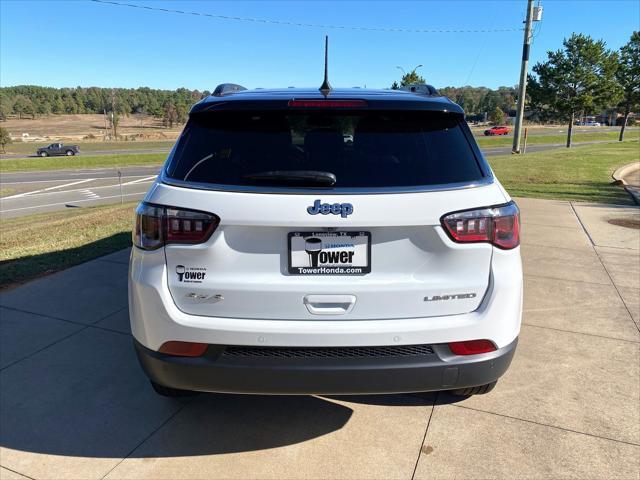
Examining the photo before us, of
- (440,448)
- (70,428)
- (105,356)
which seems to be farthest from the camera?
(105,356)

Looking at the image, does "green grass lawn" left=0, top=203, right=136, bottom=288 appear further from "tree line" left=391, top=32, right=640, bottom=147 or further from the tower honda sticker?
"tree line" left=391, top=32, right=640, bottom=147

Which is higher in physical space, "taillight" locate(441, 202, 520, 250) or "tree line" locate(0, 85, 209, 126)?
"tree line" locate(0, 85, 209, 126)

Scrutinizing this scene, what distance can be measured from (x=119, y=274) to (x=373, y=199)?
13.5 ft

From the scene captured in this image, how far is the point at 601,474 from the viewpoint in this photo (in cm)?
235

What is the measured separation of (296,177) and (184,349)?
92cm

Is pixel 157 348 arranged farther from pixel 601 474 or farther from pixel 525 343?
pixel 525 343

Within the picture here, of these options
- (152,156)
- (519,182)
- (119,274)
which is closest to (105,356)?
(119,274)

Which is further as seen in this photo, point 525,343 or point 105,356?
point 525,343

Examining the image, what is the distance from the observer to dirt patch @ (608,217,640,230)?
8.06 m

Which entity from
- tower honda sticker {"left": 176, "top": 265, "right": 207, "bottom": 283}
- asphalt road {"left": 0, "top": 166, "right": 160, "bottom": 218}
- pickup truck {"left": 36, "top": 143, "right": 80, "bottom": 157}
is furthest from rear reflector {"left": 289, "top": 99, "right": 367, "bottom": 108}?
pickup truck {"left": 36, "top": 143, "right": 80, "bottom": 157}

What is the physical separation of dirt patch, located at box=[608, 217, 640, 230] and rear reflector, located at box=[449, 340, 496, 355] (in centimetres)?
713

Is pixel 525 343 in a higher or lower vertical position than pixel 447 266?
lower

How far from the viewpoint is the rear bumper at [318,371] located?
212 cm

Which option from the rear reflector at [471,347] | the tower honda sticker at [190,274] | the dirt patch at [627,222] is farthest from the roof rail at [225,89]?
the dirt patch at [627,222]
